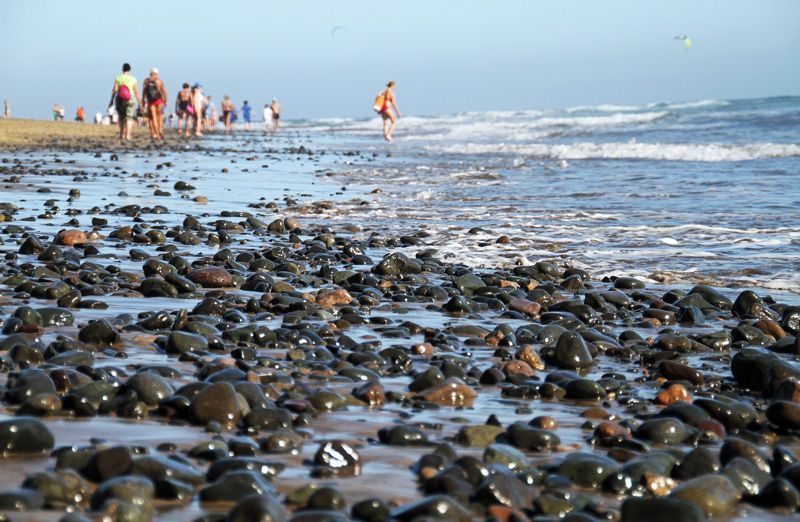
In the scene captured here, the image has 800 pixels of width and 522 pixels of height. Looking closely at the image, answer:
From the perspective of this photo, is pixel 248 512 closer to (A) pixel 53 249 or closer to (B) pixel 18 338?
(B) pixel 18 338

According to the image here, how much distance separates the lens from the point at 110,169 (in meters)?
17.8

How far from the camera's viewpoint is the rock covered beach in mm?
2785

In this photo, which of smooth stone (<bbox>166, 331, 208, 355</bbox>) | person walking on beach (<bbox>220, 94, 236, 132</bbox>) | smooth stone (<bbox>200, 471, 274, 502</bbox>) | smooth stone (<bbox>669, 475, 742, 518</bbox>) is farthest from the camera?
person walking on beach (<bbox>220, 94, 236, 132</bbox>)

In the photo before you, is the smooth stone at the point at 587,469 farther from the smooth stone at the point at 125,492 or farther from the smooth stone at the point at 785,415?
the smooth stone at the point at 125,492

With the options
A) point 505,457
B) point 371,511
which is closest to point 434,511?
point 371,511

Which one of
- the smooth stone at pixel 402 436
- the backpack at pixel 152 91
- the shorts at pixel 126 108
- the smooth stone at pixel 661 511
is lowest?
Answer: the smooth stone at pixel 402 436

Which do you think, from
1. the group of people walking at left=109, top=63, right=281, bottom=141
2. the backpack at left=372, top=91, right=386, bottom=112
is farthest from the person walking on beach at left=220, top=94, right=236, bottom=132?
the backpack at left=372, top=91, right=386, bottom=112

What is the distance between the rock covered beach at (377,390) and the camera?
2785 mm

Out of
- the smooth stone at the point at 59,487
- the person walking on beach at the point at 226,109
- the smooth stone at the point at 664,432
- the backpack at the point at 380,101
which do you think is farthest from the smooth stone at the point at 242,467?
the person walking on beach at the point at 226,109

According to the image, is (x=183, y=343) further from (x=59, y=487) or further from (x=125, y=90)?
(x=125, y=90)

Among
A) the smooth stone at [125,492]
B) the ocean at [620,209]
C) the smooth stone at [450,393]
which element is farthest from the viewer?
the ocean at [620,209]

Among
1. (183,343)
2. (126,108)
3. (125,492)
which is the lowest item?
(183,343)

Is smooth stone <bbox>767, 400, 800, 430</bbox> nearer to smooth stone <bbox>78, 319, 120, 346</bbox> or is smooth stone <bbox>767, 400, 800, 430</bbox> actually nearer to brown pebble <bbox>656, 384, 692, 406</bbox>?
brown pebble <bbox>656, 384, 692, 406</bbox>

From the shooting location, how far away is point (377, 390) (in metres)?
3.97
